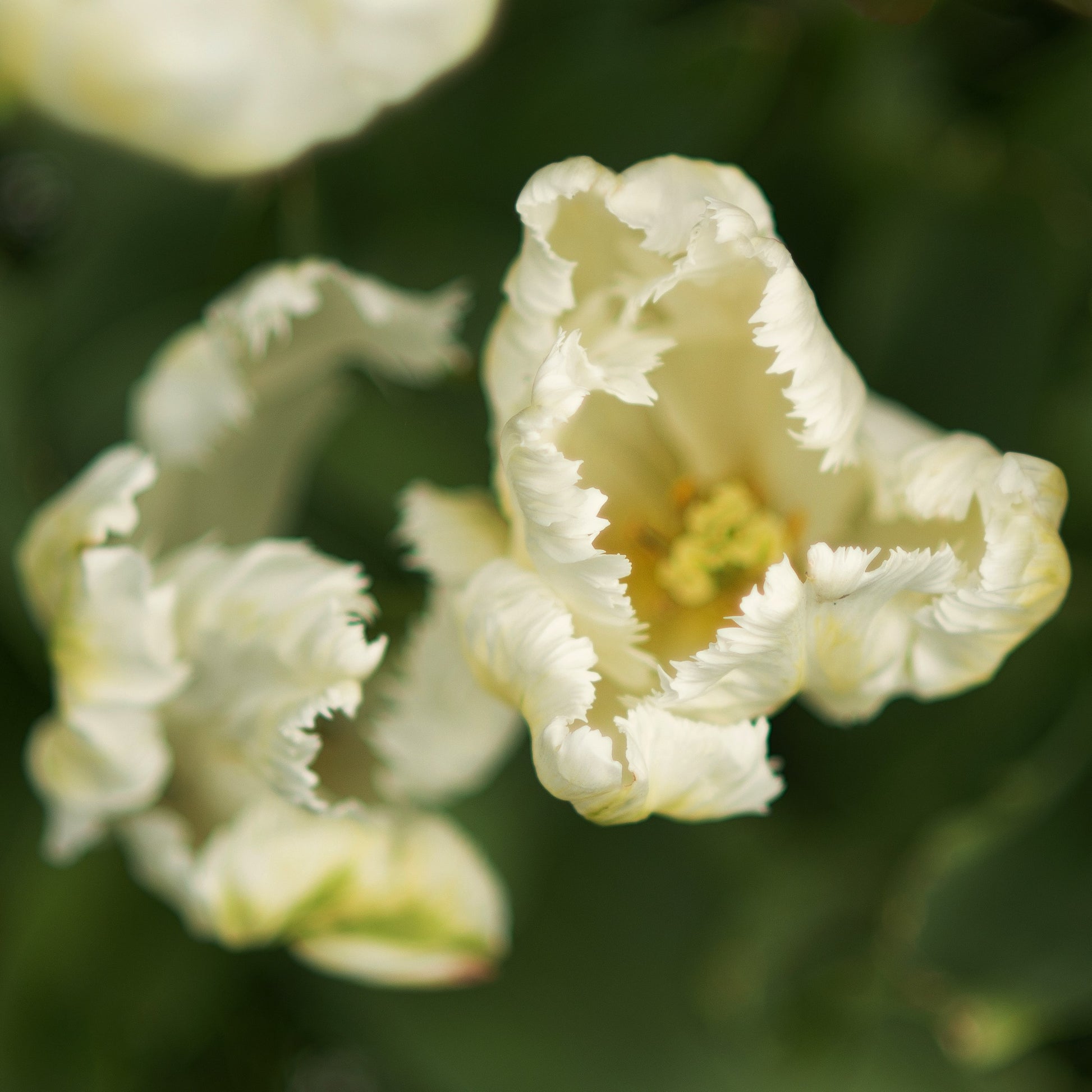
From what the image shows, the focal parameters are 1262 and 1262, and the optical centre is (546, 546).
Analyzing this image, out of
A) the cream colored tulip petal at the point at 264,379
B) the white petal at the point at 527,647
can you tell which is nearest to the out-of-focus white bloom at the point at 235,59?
the cream colored tulip petal at the point at 264,379

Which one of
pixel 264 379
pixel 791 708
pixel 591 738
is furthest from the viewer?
pixel 791 708

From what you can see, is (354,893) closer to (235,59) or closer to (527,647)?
(527,647)

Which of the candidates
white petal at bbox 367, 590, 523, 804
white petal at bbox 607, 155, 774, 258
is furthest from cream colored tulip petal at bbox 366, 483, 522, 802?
white petal at bbox 607, 155, 774, 258

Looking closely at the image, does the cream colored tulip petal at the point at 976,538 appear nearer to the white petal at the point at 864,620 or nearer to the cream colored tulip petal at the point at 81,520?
the white petal at the point at 864,620

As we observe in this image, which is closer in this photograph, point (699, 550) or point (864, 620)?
point (864, 620)

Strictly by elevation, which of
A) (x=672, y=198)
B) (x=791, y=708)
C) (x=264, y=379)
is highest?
(x=672, y=198)

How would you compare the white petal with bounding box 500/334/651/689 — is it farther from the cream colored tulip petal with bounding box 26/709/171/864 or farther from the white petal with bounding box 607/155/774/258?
the cream colored tulip petal with bounding box 26/709/171/864

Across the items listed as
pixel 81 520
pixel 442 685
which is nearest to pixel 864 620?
pixel 442 685
